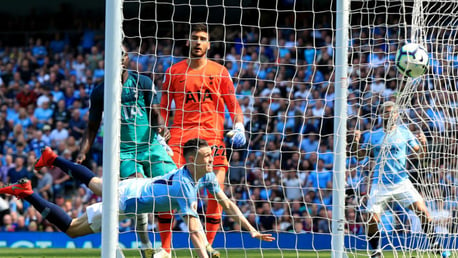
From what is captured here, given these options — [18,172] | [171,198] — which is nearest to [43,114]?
[18,172]

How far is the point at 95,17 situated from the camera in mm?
17641

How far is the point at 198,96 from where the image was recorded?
7531 millimetres

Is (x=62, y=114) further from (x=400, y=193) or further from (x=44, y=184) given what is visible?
(x=400, y=193)

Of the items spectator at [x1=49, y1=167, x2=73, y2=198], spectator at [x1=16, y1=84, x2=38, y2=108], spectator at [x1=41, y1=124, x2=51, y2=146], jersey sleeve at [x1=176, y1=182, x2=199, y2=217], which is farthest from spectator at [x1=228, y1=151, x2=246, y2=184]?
jersey sleeve at [x1=176, y1=182, x2=199, y2=217]

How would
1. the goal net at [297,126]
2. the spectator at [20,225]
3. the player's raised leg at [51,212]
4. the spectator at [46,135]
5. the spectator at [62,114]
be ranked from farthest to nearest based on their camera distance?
1. the spectator at [62,114]
2. the spectator at [46,135]
3. the spectator at [20,225]
4. the goal net at [297,126]
5. the player's raised leg at [51,212]

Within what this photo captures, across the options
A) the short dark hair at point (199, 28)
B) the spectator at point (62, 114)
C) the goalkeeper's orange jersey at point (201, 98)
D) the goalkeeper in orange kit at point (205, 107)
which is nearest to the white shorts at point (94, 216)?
the goalkeeper in orange kit at point (205, 107)

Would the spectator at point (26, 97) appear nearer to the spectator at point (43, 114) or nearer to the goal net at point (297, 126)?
the spectator at point (43, 114)

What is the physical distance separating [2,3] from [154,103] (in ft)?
38.8

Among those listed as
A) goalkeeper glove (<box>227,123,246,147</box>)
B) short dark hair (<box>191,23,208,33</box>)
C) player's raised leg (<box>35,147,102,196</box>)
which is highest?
short dark hair (<box>191,23,208,33</box>)

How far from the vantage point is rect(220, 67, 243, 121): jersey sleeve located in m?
7.47

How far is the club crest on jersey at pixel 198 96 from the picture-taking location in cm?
753

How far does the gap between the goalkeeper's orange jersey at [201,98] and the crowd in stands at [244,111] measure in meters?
3.59

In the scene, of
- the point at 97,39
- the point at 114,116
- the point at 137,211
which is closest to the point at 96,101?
the point at 137,211

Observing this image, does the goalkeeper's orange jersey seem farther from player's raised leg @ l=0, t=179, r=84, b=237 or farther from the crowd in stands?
the crowd in stands
